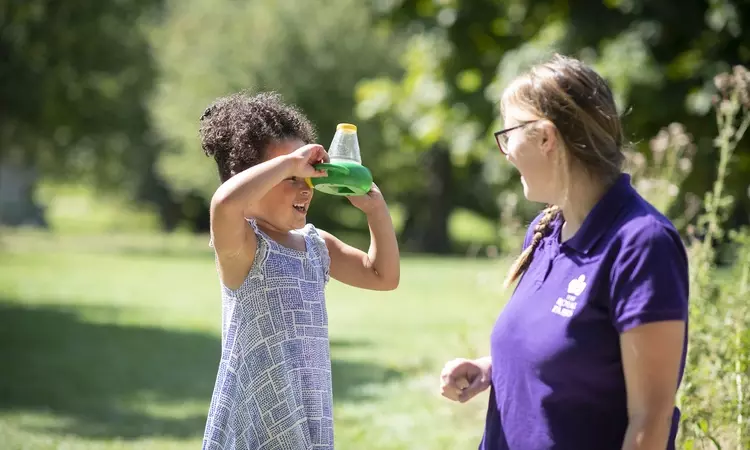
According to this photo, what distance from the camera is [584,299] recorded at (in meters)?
2.52

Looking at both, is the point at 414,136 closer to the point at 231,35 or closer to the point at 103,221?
the point at 231,35

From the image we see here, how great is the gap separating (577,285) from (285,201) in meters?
1.13

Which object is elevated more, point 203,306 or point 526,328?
point 203,306

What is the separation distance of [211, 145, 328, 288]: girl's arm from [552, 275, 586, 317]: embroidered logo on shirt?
2.98 feet

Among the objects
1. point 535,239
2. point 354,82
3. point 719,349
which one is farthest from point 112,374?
point 354,82

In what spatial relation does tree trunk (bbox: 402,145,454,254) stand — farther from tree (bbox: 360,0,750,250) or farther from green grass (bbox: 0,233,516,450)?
tree (bbox: 360,0,750,250)

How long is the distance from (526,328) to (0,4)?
2606 centimetres

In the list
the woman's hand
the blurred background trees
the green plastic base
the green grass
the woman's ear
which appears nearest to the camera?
the woman's ear

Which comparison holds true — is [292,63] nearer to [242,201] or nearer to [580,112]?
[242,201]

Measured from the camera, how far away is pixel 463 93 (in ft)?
41.5

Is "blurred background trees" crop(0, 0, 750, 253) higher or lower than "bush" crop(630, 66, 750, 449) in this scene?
higher

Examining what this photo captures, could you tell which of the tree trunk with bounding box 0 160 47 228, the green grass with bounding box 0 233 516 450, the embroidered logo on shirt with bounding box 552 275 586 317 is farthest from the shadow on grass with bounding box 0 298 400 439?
the tree trunk with bounding box 0 160 47 228

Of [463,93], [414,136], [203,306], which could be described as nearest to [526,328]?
[463,93]

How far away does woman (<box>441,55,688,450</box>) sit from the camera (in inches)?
94.7
